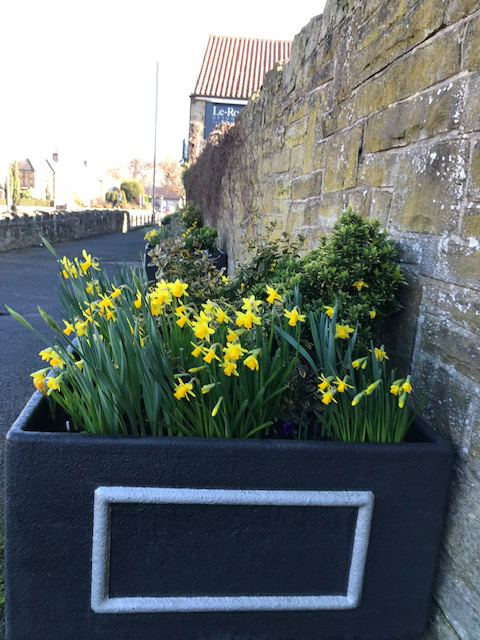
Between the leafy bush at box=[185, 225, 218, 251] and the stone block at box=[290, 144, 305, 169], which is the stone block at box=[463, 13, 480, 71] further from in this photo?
the leafy bush at box=[185, 225, 218, 251]

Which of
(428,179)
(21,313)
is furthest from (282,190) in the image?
(21,313)

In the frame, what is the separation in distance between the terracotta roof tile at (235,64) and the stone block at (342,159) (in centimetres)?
2217

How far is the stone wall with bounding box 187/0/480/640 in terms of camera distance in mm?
1540

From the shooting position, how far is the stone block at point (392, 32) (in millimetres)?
1821

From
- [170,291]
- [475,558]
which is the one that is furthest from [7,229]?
[475,558]

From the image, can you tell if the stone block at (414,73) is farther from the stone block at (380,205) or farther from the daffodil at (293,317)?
the daffodil at (293,317)

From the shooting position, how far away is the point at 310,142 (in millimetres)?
3248

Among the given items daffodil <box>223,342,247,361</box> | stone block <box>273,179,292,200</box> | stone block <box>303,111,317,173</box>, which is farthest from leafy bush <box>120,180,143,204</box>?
daffodil <box>223,342,247,361</box>

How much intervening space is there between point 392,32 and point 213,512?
5.95 feet

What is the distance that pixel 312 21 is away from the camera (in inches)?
128

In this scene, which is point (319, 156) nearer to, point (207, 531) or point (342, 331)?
point (342, 331)

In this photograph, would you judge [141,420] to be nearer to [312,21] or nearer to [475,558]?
[475,558]

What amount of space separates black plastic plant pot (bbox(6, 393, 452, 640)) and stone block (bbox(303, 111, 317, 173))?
2.09 meters

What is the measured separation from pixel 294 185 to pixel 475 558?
2.58 meters
